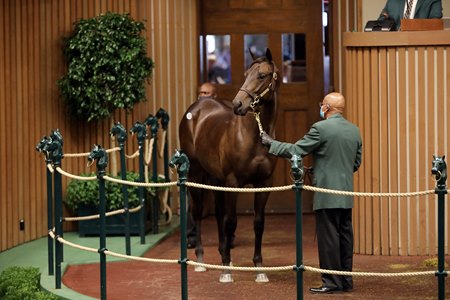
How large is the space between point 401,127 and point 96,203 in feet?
10.4

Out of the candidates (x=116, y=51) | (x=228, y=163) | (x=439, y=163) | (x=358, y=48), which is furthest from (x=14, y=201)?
(x=439, y=163)

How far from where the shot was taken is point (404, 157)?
10.9 metres

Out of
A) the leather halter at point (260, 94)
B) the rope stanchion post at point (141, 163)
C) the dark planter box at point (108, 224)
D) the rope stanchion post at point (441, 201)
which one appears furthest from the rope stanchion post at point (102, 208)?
A: the dark planter box at point (108, 224)

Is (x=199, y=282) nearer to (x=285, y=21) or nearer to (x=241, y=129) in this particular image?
(x=241, y=129)

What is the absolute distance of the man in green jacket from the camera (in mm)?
9177

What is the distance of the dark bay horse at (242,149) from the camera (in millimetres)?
9836

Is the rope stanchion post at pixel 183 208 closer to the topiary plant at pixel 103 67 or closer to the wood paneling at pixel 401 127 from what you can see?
the wood paneling at pixel 401 127

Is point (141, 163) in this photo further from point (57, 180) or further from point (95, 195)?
point (57, 180)

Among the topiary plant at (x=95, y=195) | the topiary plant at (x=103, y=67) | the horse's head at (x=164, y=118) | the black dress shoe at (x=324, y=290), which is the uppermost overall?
the topiary plant at (x=103, y=67)

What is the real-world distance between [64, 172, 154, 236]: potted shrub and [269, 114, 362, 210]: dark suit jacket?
3362 millimetres

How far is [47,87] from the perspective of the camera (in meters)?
12.8

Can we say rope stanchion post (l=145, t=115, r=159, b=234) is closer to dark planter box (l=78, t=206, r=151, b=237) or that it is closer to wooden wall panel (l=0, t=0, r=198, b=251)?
dark planter box (l=78, t=206, r=151, b=237)

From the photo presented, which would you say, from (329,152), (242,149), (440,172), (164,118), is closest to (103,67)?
(164,118)

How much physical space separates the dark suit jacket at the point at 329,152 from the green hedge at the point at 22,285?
6.71ft
